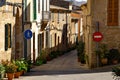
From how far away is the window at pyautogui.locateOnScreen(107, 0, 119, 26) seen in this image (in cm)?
2744

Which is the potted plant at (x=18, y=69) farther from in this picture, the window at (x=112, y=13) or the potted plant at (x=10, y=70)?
the window at (x=112, y=13)

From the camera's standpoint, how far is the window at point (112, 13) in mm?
27438

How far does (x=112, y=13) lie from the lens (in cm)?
2753

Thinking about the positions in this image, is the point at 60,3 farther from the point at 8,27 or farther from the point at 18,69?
the point at 18,69

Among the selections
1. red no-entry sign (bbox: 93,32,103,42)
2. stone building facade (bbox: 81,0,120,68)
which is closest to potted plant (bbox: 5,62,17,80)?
red no-entry sign (bbox: 93,32,103,42)

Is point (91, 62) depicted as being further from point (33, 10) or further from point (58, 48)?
point (58, 48)

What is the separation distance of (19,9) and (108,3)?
20.6 ft

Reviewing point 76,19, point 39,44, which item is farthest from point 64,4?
point 39,44

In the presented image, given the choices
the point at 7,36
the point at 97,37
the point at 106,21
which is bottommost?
the point at 97,37

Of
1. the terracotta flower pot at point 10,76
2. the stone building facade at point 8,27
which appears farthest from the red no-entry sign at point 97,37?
the terracotta flower pot at point 10,76

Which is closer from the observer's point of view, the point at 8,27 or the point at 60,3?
the point at 8,27

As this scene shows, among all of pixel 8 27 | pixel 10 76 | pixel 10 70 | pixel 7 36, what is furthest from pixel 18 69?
pixel 8 27

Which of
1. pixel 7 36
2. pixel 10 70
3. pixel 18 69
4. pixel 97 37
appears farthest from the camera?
pixel 97 37

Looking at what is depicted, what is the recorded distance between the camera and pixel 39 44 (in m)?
36.8
